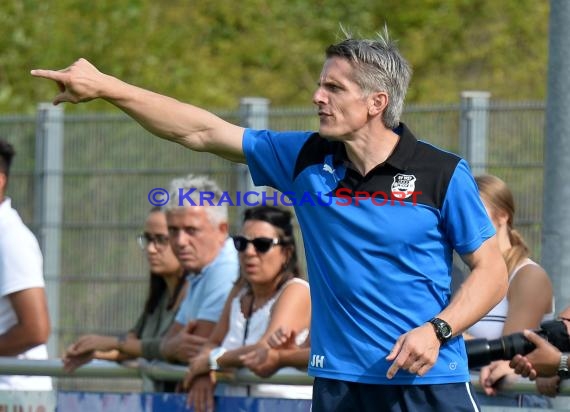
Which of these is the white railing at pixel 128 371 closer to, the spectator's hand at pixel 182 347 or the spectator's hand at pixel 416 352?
the spectator's hand at pixel 182 347

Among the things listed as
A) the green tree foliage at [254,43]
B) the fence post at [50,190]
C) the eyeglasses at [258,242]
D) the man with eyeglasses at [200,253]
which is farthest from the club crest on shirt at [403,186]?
the green tree foliage at [254,43]

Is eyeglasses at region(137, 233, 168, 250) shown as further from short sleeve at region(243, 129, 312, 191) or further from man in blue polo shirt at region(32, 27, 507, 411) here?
man in blue polo shirt at region(32, 27, 507, 411)

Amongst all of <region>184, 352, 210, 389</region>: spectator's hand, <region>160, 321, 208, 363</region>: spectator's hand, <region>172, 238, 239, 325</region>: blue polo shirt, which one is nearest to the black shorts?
<region>184, 352, 210, 389</region>: spectator's hand


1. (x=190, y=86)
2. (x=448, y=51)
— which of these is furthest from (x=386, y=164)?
(x=448, y=51)

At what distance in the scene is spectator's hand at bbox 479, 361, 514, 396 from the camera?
20.1ft

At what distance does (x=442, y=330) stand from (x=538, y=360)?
33.1 inches

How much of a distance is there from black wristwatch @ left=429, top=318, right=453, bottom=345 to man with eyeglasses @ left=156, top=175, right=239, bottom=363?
237 centimetres

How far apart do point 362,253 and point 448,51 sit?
14.8 metres

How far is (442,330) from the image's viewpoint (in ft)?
16.9

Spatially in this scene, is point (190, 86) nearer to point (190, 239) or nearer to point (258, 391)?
point (190, 239)

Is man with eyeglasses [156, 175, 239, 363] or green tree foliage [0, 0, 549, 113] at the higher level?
green tree foliage [0, 0, 549, 113]

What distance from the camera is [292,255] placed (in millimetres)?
7320

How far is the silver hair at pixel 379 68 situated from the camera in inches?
216

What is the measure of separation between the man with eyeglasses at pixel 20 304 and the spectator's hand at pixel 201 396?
952mm
